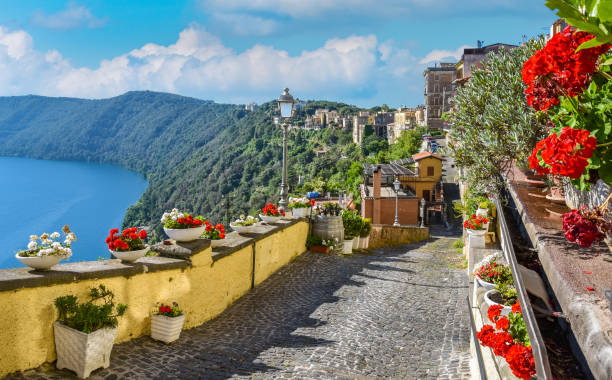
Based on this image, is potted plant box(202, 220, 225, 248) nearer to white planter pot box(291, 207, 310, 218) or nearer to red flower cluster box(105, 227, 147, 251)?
red flower cluster box(105, 227, 147, 251)

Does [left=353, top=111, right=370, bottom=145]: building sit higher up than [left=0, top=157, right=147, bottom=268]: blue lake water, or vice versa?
[left=353, top=111, right=370, bottom=145]: building

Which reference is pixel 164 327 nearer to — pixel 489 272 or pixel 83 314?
pixel 83 314

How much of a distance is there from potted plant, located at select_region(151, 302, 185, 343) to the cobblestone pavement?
0.12 meters

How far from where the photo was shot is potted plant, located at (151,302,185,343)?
5820 millimetres

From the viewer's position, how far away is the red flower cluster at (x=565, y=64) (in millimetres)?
2197

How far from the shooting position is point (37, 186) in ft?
434

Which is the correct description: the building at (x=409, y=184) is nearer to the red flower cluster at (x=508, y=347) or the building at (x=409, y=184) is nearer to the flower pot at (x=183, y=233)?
the flower pot at (x=183, y=233)

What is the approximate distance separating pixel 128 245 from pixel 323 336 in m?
2.96

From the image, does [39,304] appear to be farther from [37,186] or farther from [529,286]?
[37,186]

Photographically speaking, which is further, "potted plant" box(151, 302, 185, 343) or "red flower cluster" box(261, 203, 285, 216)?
"red flower cluster" box(261, 203, 285, 216)

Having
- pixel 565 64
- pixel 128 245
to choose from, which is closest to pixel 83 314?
pixel 128 245

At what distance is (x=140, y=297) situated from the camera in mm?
5762

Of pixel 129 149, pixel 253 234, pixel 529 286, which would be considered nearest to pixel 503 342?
pixel 529 286

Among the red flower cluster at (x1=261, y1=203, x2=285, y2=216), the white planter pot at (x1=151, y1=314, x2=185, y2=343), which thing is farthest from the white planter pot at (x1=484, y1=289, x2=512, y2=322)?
the red flower cluster at (x1=261, y1=203, x2=285, y2=216)
